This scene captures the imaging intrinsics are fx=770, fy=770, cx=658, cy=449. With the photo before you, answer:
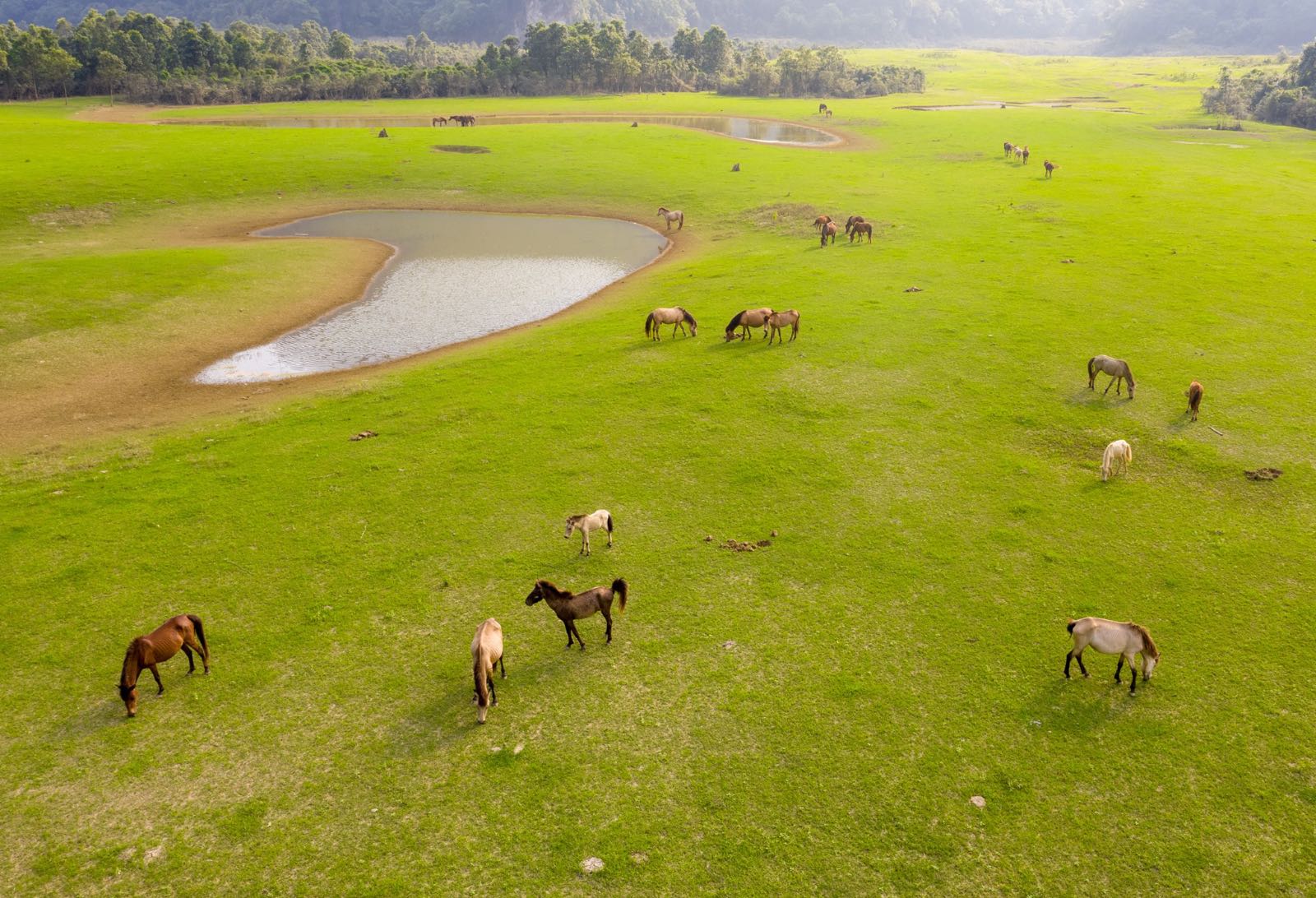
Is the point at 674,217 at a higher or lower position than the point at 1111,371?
higher

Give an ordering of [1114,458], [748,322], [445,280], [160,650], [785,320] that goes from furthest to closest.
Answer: [445,280] < [748,322] < [785,320] < [1114,458] < [160,650]

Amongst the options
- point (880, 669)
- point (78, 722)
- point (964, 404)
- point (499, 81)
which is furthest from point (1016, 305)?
point (499, 81)

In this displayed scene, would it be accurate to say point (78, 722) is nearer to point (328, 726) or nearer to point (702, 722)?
point (328, 726)

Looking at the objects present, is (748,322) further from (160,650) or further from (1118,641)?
(160,650)

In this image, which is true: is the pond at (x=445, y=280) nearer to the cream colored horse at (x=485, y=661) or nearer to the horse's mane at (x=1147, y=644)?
the cream colored horse at (x=485, y=661)

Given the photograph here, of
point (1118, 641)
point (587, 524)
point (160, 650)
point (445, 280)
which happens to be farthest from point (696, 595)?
point (445, 280)

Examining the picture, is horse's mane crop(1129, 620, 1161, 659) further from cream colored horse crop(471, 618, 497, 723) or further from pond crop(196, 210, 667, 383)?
pond crop(196, 210, 667, 383)
